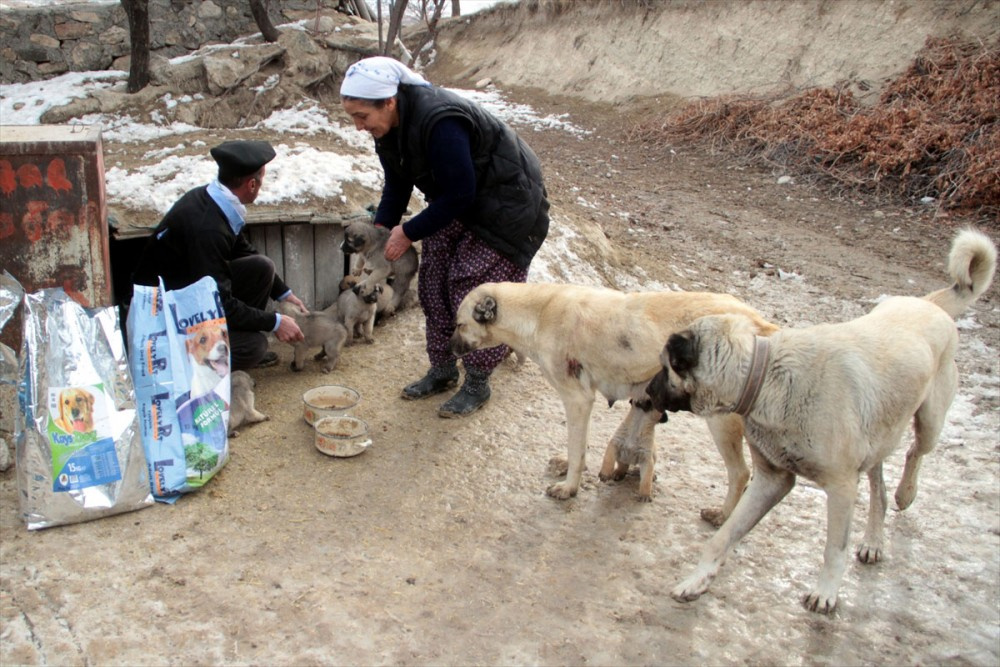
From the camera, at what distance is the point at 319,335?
566 centimetres

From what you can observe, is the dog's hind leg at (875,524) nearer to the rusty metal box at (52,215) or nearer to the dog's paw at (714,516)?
the dog's paw at (714,516)

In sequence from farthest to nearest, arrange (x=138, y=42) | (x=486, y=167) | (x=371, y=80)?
(x=138, y=42) < (x=486, y=167) < (x=371, y=80)

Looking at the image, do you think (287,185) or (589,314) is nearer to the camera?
(589,314)

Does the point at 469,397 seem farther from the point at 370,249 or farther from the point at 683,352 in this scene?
the point at 683,352

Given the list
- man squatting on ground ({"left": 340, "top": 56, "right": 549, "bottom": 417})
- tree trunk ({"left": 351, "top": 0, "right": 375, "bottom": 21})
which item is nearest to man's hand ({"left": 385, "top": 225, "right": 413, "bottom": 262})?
man squatting on ground ({"left": 340, "top": 56, "right": 549, "bottom": 417})

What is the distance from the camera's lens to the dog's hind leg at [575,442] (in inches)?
165

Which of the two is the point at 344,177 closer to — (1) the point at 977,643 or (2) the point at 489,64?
(1) the point at 977,643

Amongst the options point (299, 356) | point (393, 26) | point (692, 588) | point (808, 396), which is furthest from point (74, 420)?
point (393, 26)

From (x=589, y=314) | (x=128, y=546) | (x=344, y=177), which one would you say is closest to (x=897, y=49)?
(x=344, y=177)

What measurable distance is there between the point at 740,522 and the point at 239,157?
3.50 m

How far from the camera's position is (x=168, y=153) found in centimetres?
720

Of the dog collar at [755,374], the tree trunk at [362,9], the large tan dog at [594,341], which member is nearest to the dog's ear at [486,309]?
the large tan dog at [594,341]

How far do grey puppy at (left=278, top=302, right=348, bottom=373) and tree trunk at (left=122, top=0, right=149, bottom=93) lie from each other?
16.4ft

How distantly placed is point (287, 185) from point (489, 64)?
1870 cm
